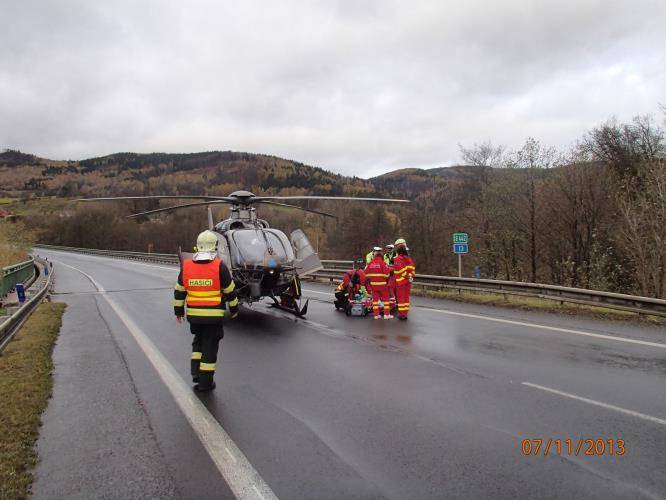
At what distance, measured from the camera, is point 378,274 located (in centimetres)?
1128

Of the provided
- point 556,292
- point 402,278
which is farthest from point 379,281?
point 556,292

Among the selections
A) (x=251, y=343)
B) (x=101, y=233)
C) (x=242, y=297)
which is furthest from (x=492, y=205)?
(x=101, y=233)

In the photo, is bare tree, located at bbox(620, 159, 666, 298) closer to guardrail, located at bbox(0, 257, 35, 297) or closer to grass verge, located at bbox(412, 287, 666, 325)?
grass verge, located at bbox(412, 287, 666, 325)

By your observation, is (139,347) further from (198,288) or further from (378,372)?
(378,372)

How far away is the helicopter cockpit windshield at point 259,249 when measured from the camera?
11.0 m

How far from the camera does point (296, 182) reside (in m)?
131

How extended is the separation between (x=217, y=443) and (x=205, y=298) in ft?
6.62

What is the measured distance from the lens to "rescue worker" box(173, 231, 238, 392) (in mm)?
5852

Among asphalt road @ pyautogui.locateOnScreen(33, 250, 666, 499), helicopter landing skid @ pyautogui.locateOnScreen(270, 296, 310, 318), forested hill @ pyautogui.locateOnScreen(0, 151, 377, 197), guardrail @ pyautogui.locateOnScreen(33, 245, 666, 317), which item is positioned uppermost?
forested hill @ pyautogui.locateOnScreen(0, 151, 377, 197)

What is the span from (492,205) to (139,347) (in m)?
25.1

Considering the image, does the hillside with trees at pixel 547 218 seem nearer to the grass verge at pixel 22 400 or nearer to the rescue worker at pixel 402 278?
the grass verge at pixel 22 400

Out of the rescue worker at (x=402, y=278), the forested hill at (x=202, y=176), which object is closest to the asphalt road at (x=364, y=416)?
the rescue worker at (x=402, y=278)

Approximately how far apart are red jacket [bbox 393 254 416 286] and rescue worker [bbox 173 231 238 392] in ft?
19.3
